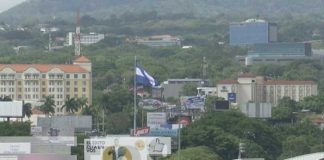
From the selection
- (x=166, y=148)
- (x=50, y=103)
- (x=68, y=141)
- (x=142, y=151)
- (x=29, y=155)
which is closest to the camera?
(x=29, y=155)

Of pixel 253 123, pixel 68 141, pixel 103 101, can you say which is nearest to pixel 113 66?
pixel 103 101

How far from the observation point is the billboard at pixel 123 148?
53.8 meters

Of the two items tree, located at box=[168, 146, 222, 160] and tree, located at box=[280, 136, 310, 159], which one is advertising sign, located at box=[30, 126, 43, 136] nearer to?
tree, located at box=[168, 146, 222, 160]

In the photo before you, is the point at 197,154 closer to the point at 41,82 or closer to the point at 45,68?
the point at 41,82

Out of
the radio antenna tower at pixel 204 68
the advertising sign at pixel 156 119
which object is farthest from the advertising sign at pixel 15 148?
the radio antenna tower at pixel 204 68

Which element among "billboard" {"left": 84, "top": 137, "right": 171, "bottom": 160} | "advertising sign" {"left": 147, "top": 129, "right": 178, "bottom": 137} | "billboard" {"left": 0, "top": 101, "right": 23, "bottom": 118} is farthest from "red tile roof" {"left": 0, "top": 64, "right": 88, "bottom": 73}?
"billboard" {"left": 84, "top": 137, "right": 171, "bottom": 160}

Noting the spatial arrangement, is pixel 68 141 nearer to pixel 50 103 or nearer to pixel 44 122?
pixel 44 122

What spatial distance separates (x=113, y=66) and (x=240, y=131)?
84350 mm

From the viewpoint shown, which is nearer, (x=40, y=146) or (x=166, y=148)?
(x=40, y=146)

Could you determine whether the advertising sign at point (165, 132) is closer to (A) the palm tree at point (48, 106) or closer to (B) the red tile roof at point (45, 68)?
(A) the palm tree at point (48, 106)

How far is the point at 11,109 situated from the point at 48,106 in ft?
84.9

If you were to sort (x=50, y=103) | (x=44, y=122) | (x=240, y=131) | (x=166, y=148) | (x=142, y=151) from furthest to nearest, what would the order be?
(x=50, y=103), (x=44, y=122), (x=240, y=131), (x=166, y=148), (x=142, y=151)

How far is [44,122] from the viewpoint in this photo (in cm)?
10506

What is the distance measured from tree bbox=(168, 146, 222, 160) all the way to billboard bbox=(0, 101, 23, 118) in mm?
15896
